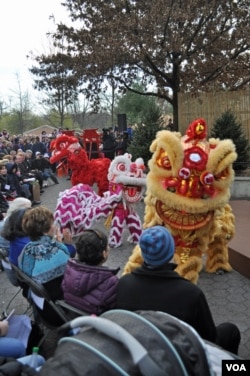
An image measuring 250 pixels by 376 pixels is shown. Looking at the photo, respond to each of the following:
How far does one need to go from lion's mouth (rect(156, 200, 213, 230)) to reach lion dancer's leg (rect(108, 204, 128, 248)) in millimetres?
1958

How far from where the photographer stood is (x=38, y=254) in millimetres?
3314

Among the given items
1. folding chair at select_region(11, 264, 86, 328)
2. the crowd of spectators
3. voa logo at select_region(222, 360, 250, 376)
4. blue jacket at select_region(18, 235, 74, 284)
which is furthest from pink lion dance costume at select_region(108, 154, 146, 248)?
voa logo at select_region(222, 360, 250, 376)

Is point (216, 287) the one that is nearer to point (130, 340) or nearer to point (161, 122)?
point (130, 340)

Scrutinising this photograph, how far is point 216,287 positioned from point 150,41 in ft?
31.7

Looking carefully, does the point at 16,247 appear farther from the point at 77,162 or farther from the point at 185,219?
the point at 77,162

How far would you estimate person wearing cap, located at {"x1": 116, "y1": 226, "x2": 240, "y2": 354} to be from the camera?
2391 mm

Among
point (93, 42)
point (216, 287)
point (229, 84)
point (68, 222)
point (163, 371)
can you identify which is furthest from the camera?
point (229, 84)

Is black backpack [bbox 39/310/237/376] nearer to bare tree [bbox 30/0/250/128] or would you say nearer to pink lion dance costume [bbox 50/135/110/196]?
pink lion dance costume [bbox 50/135/110/196]

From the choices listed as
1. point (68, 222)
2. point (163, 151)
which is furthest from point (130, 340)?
point (68, 222)

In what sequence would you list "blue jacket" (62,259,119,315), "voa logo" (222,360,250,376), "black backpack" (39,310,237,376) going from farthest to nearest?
1. "blue jacket" (62,259,119,315)
2. "voa logo" (222,360,250,376)
3. "black backpack" (39,310,237,376)

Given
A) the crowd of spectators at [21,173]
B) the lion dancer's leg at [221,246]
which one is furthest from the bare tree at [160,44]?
the lion dancer's leg at [221,246]

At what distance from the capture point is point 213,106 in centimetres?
1271

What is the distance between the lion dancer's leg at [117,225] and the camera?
249 inches

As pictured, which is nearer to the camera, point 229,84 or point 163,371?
point 163,371
